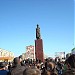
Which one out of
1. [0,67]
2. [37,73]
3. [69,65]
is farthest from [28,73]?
[0,67]

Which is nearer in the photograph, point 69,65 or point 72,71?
point 72,71

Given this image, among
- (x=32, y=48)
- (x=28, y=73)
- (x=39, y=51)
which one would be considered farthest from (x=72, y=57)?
(x=39, y=51)

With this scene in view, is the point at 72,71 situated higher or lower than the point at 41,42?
lower

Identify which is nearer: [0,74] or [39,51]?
[0,74]

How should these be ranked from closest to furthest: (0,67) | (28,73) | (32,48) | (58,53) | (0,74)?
1. (28,73)
2. (0,74)
3. (0,67)
4. (32,48)
5. (58,53)

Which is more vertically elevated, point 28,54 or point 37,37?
point 37,37

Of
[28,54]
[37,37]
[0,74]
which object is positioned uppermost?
[37,37]

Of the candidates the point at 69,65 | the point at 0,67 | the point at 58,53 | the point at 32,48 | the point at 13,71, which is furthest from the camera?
the point at 58,53

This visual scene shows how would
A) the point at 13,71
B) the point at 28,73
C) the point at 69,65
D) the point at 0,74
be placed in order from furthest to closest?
the point at 0,74 → the point at 13,71 → the point at 69,65 → the point at 28,73

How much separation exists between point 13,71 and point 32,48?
15.3m

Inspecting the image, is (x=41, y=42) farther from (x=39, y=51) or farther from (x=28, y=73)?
(x=28, y=73)

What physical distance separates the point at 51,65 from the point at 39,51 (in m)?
22.3

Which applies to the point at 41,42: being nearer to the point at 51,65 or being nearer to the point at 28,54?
the point at 28,54

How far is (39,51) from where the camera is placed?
30.2m
